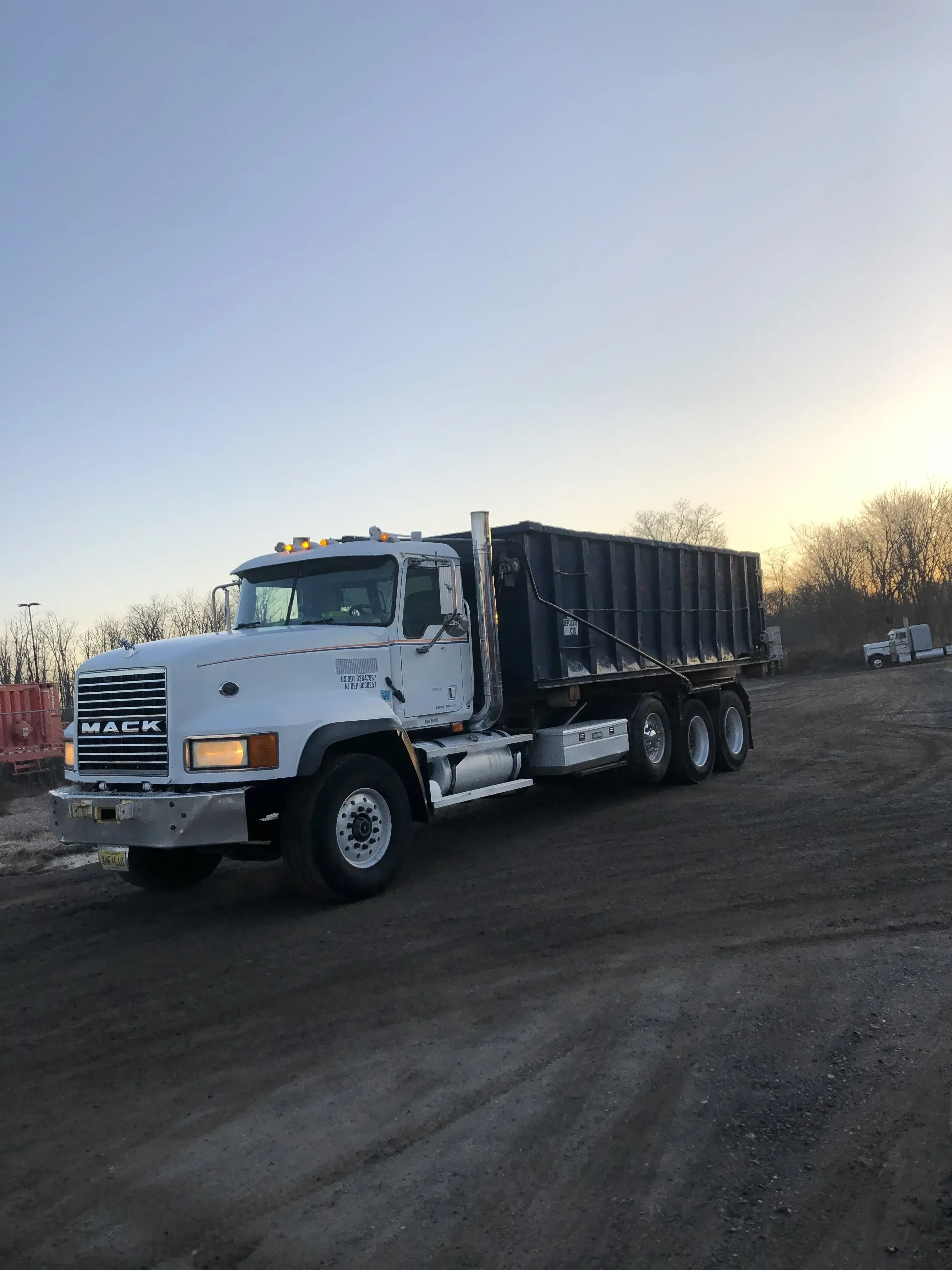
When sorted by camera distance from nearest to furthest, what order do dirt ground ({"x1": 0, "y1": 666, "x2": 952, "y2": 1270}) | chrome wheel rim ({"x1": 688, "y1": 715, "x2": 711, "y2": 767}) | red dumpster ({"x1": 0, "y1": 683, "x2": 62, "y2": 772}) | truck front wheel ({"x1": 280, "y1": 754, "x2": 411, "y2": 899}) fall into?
1. dirt ground ({"x1": 0, "y1": 666, "x2": 952, "y2": 1270})
2. truck front wheel ({"x1": 280, "y1": 754, "x2": 411, "y2": 899})
3. chrome wheel rim ({"x1": 688, "y1": 715, "x2": 711, "y2": 767})
4. red dumpster ({"x1": 0, "y1": 683, "x2": 62, "y2": 772})

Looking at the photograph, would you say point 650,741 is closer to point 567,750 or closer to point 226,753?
point 567,750

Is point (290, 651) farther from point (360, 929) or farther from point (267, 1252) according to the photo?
point (267, 1252)

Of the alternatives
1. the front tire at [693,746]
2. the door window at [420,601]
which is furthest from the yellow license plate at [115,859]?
the front tire at [693,746]

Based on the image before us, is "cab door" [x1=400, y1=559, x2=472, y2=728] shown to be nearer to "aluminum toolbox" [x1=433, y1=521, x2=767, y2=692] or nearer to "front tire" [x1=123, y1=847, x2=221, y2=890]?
"aluminum toolbox" [x1=433, y1=521, x2=767, y2=692]

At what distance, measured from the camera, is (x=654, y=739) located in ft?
42.7

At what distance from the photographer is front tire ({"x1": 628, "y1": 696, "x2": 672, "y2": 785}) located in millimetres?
12406

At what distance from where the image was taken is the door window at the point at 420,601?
931 cm

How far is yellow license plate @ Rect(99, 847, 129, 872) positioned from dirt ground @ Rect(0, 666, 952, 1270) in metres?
0.48

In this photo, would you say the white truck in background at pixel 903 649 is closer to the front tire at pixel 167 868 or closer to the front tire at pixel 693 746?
the front tire at pixel 693 746

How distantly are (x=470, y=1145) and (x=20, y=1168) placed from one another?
183 centimetres

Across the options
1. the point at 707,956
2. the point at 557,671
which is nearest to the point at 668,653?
the point at 557,671

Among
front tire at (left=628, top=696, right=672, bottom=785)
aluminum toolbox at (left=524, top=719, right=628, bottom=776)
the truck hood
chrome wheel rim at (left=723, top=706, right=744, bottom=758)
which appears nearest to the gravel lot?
the truck hood

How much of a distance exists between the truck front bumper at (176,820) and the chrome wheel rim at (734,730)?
29.8ft

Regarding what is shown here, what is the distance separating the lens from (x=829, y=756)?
49.9 ft
